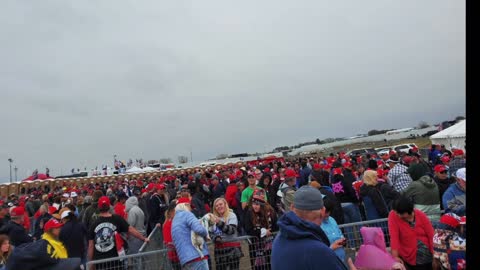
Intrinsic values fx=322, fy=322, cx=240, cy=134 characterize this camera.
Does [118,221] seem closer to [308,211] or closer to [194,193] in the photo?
[194,193]

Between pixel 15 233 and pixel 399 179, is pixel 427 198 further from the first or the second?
pixel 15 233

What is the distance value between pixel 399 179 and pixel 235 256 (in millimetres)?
4460

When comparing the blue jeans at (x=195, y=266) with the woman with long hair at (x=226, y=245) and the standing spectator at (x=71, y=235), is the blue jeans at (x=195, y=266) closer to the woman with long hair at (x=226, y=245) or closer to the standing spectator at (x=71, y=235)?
the woman with long hair at (x=226, y=245)

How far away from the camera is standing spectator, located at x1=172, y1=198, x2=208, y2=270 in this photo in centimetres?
467

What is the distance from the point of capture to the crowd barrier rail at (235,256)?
5.00 metres

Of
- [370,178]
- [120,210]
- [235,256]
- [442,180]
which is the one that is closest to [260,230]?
[235,256]

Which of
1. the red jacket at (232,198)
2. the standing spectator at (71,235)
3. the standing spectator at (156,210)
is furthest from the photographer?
the red jacket at (232,198)

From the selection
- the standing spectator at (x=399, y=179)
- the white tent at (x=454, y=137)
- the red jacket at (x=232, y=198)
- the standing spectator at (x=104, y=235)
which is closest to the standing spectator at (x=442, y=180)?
the standing spectator at (x=399, y=179)

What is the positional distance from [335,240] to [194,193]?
18.9ft

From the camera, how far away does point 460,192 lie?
478 cm

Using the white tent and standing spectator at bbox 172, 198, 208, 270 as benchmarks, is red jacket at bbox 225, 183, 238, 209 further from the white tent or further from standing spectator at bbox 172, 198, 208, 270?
the white tent

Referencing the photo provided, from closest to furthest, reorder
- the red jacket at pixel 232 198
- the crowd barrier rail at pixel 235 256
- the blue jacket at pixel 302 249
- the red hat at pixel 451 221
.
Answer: the blue jacket at pixel 302 249 < the red hat at pixel 451 221 < the crowd barrier rail at pixel 235 256 < the red jacket at pixel 232 198

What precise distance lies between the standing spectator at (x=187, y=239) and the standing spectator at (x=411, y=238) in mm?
2603
